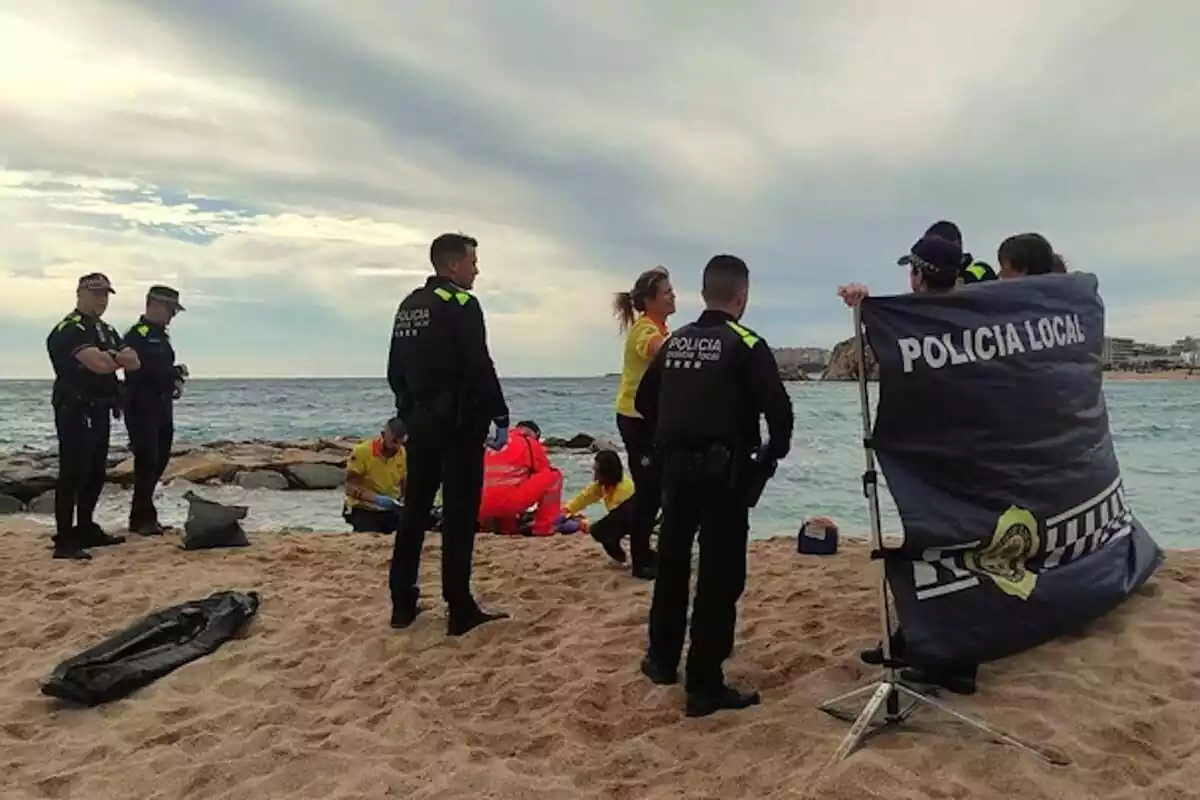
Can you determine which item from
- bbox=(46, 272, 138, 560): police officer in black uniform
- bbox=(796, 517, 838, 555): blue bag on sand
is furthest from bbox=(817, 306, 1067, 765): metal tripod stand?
bbox=(46, 272, 138, 560): police officer in black uniform

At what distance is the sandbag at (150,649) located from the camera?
499 centimetres

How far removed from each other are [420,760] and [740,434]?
1962 mm

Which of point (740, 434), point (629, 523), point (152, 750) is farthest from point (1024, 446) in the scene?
point (152, 750)

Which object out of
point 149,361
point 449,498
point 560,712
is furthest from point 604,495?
point 560,712

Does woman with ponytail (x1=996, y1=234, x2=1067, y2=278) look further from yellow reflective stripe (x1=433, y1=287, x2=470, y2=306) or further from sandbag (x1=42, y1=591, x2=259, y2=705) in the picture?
sandbag (x1=42, y1=591, x2=259, y2=705)

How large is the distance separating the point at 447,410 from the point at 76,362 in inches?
164

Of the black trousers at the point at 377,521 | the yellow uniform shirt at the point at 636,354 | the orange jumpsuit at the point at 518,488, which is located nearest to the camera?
the yellow uniform shirt at the point at 636,354

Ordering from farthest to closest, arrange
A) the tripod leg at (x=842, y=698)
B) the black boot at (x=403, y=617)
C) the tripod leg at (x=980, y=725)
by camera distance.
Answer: the black boot at (x=403, y=617), the tripod leg at (x=842, y=698), the tripod leg at (x=980, y=725)

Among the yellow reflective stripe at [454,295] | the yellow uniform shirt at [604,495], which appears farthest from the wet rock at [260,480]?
the yellow reflective stripe at [454,295]

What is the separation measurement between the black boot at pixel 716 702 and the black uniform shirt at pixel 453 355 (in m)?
1.82

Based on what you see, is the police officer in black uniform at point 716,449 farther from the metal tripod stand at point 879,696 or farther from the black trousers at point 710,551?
the metal tripod stand at point 879,696

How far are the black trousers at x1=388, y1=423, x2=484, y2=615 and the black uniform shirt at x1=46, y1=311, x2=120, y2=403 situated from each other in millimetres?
3720

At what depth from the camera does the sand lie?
3844mm

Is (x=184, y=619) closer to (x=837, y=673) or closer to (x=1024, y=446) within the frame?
(x=837, y=673)
